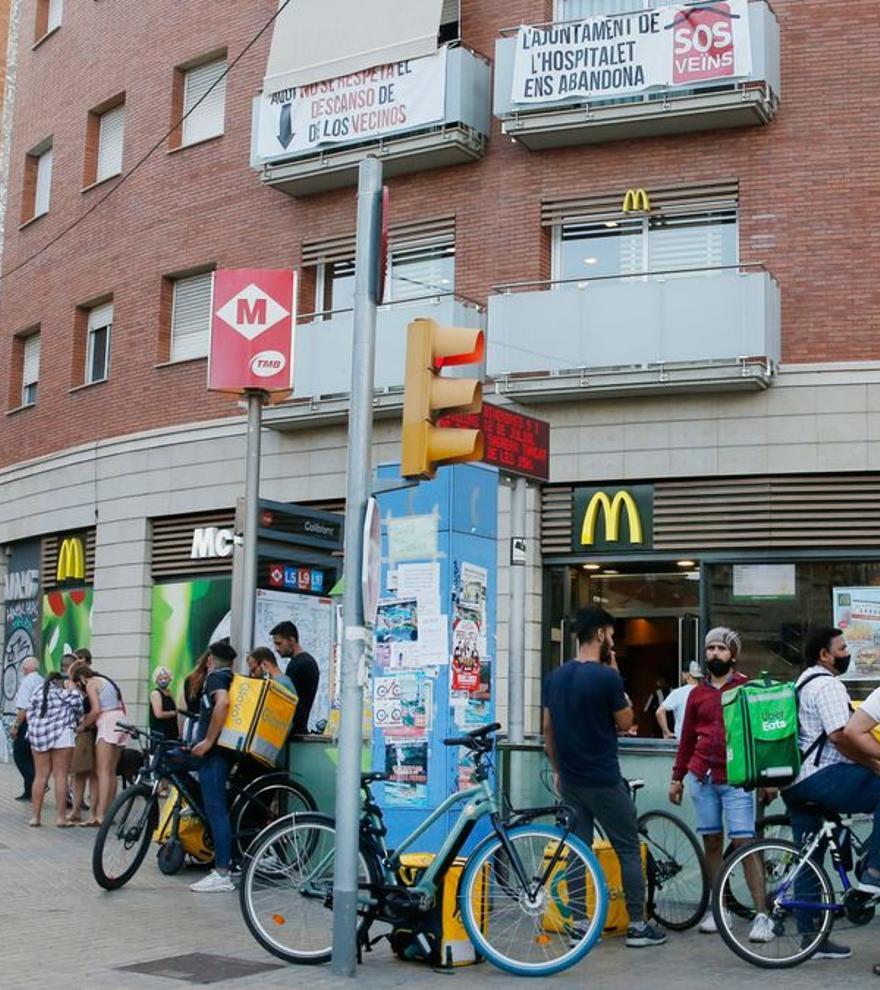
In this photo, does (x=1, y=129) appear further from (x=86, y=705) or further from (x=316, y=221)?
(x=86, y=705)

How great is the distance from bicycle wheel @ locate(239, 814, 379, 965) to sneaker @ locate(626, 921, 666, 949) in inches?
61.7

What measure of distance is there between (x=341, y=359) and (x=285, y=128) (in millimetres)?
3260

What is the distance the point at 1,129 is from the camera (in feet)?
96.2

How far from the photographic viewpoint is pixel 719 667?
9227mm

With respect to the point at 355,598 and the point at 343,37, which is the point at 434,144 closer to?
the point at 343,37

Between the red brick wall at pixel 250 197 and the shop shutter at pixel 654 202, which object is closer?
the red brick wall at pixel 250 197

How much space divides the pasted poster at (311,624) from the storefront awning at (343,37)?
270 inches

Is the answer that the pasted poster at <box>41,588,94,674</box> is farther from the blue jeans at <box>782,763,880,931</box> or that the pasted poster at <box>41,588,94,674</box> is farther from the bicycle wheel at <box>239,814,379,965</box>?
the blue jeans at <box>782,763,880,931</box>

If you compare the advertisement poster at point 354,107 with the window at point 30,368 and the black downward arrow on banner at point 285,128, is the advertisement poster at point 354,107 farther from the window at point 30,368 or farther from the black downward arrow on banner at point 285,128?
A: the window at point 30,368

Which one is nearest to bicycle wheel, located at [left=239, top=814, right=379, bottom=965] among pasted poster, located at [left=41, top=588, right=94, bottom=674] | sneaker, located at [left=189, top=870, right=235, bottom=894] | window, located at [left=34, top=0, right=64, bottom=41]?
Result: sneaker, located at [left=189, top=870, right=235, bottom=894]

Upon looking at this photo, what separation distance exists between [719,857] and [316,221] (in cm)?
1287

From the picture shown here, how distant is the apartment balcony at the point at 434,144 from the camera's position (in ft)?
60.0

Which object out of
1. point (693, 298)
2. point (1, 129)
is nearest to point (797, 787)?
point (693, 298)

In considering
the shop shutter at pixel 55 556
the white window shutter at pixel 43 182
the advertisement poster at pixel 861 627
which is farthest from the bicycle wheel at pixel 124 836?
the white window shutter at pixel 43 182
